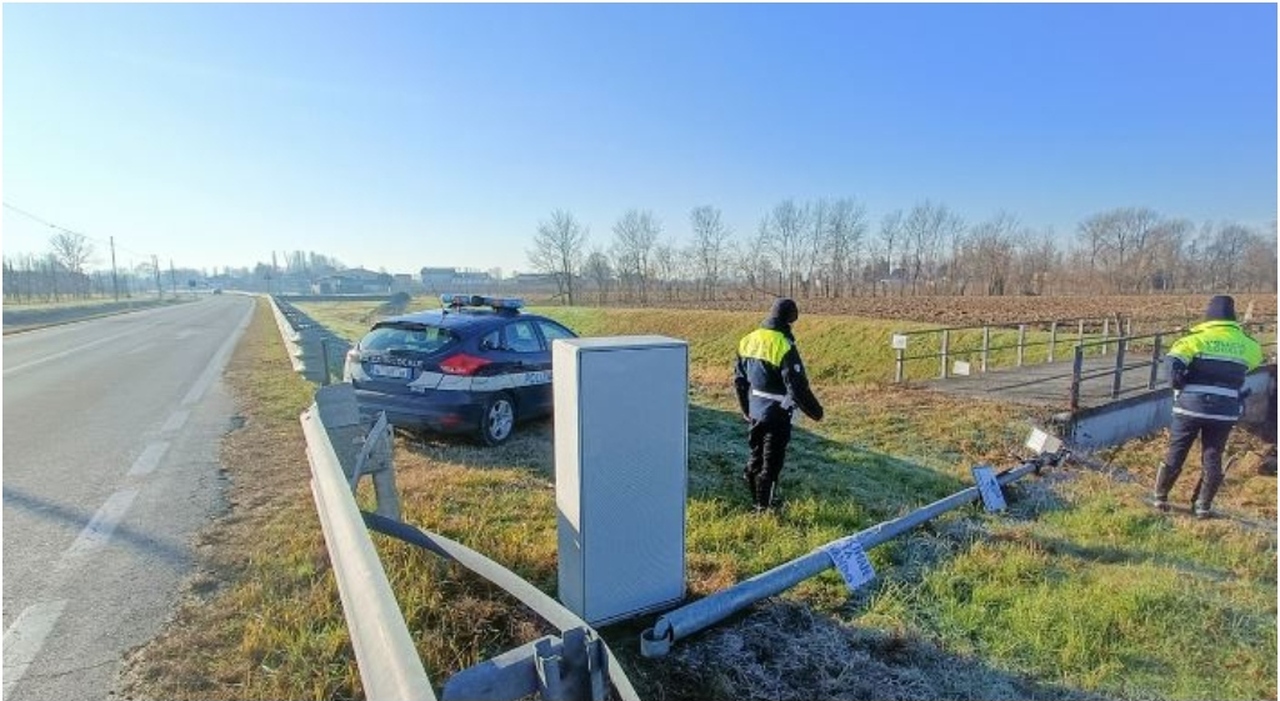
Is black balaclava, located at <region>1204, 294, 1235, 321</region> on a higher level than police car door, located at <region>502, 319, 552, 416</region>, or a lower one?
higher

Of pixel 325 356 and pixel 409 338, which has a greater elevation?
pixel 409 338

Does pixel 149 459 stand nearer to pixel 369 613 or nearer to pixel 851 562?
pixel 369 613

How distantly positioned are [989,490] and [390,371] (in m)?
5.72

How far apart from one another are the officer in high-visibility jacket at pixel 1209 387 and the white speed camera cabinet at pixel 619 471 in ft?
16.9

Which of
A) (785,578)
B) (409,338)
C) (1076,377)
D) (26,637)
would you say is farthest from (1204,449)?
(26,637)

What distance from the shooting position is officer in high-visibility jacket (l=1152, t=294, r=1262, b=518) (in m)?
5.70

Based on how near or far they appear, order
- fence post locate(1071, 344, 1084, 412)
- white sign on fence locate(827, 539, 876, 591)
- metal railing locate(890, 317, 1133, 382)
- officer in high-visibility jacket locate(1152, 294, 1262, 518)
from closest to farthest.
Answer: white sign on fence locate(827, 539, 876, 591) → officer in high-visibility jacket locate(1152, 294, 1262, 518) → fence post locate(1071, 344, 1084, 412) → metal railing locate(890, 317, 1133, 382)

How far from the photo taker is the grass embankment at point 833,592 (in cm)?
293

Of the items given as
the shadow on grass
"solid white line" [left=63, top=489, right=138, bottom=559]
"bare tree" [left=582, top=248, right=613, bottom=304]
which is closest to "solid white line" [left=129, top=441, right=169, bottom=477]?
"solid white line" [left=63, top=489, right=138, bottom=559]

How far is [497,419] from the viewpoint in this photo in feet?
22.8

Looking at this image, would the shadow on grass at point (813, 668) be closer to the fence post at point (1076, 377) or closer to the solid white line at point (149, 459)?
the solid white line at point (149, 459)

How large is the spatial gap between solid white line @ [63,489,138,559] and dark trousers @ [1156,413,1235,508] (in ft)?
28.3

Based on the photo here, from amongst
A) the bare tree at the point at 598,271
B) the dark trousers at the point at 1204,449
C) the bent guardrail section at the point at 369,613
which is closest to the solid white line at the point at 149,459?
the bent guardrail section at the point at 369,613

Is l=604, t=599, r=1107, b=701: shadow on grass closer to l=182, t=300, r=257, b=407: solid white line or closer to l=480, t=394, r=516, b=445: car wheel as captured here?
l=480, t=394, r=516, b=445: car wheel
